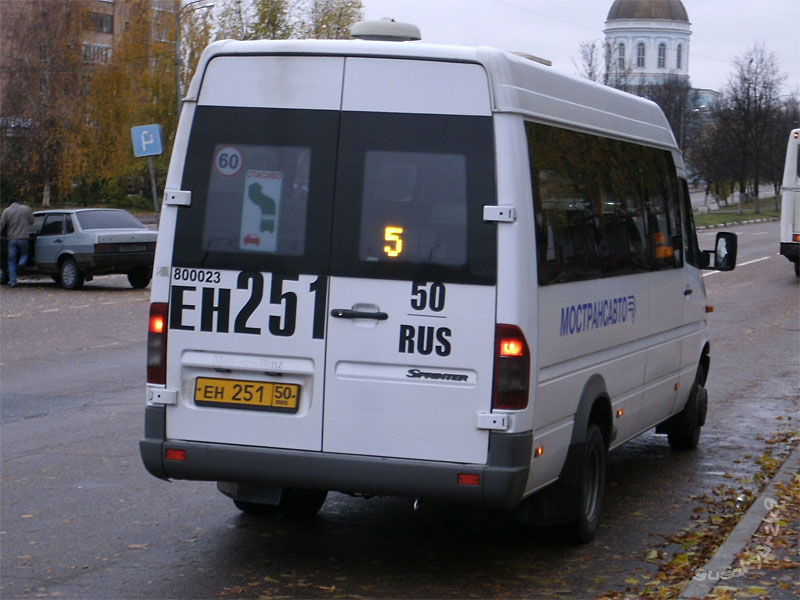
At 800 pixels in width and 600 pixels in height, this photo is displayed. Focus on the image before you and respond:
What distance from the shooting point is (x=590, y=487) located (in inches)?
264

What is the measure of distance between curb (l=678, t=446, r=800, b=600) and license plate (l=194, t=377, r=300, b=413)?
195cm

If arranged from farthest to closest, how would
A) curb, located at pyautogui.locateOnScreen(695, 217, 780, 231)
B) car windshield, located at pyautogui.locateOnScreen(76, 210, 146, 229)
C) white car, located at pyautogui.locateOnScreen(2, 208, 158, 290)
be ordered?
curb, located at pyautogui.locateOnScreen(695, 217, 780, 231)
car windshield, located at pyautogui.locateOnScreen(76, 210, 146, 229)
white car, located at pyautogui.locateOnScreen(2, 208, 158, 290)

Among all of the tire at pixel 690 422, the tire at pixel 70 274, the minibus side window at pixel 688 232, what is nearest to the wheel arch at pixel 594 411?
the minibus side window at pixel 688 232

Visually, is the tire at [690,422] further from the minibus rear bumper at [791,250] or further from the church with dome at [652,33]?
the church with dome at [652,33]

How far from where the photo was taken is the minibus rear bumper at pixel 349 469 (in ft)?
18.3

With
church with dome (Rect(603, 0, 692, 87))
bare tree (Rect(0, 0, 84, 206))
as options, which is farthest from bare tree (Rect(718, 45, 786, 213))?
church with dome (Rect(603, 0, 692, 87))

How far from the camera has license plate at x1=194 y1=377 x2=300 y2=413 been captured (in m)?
5.84

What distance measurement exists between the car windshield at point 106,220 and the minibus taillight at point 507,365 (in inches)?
797

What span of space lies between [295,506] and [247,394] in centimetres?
145

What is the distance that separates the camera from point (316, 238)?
580 cm

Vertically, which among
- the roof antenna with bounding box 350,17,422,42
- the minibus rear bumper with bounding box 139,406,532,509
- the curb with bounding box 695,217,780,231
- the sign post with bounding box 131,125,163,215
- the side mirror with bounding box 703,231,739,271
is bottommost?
the minibus rear bumper with bounding box 139,406,532,509

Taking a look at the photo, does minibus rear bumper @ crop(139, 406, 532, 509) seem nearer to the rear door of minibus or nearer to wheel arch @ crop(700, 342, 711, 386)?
the rear door of minibus

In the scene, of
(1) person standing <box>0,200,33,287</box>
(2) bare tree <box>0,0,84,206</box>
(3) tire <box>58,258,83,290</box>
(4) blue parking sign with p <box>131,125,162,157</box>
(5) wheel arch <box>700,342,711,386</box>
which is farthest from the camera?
(2) bare tree <box>0,0,84,206</box>

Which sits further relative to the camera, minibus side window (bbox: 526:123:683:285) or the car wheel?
the car wheel
